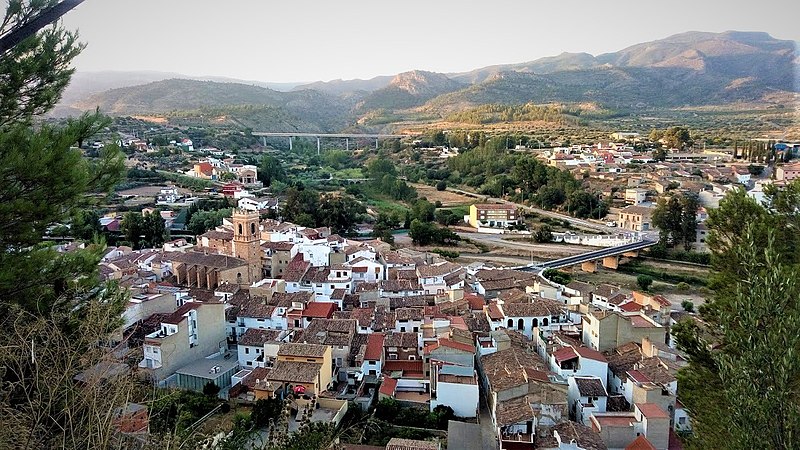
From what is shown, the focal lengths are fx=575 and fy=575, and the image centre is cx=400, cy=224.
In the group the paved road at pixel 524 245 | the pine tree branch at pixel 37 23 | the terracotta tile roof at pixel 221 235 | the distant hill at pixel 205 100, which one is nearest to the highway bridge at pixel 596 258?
the paved road at pixel 524 245

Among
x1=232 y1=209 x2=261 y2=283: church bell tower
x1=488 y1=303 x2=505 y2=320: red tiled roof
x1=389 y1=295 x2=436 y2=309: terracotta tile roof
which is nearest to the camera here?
x1=488 y1=303 x2=505 y2=320: red tiled roof

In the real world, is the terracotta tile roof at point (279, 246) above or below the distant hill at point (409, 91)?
below

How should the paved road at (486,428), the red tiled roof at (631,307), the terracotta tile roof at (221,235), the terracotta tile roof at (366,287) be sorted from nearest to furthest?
the paved road at (486,428), the red tiled roof at (631,307), the terracotta tile roof at (366,287), the terracotta tile roof at (221,235)

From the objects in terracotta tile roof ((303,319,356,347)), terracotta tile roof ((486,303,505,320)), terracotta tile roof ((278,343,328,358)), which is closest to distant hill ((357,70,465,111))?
terracotta tile roof ((486,303,505,320))

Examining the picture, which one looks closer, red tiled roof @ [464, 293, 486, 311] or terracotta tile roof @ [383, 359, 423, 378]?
terracotta tile roof @ [383, 359, 423, 378]

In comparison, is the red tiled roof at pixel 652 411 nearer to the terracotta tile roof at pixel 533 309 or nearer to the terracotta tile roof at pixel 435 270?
the terracotta tile roof at pixel 533 309

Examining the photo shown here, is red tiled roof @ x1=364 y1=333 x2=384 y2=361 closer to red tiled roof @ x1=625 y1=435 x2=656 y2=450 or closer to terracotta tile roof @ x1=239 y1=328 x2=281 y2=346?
terracotta tile roof @ x1=239 y1=328 x2=281 y2=346
